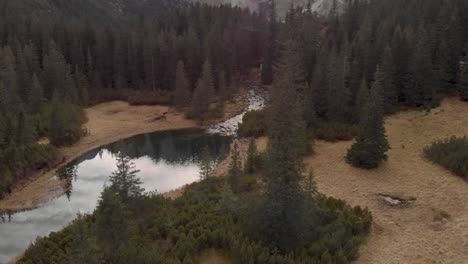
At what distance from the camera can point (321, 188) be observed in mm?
37031

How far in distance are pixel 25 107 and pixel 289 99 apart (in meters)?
46.5

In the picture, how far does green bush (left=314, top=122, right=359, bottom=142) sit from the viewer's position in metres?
47.8

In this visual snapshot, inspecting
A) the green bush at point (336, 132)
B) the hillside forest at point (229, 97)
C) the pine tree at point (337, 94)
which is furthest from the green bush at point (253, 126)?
the pine tree at point (337, 94)

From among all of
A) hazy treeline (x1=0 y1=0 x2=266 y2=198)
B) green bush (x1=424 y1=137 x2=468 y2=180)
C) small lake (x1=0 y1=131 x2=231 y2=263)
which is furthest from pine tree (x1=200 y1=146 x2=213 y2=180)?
green bush (x1=424 y1=137 x2=468 y2=180)

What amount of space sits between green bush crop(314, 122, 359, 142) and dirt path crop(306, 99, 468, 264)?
3.58 feet

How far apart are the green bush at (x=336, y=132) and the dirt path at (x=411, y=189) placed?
1.09 meters

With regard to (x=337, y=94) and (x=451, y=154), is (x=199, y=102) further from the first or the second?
(x=451, y=154)

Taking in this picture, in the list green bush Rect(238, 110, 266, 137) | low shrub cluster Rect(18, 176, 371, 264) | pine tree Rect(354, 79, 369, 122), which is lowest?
low shrub cluster Rect(18, 176, 371, 264)

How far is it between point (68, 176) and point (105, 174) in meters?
3.55

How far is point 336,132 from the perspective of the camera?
48.3 meters

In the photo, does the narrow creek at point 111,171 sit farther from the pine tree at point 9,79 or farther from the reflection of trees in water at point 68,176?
the pine tree at point 9,79

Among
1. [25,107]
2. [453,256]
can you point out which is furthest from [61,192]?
[453,256]

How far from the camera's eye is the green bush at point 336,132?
47.8 m

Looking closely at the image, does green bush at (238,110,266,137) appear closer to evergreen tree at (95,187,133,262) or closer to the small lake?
the small lake
